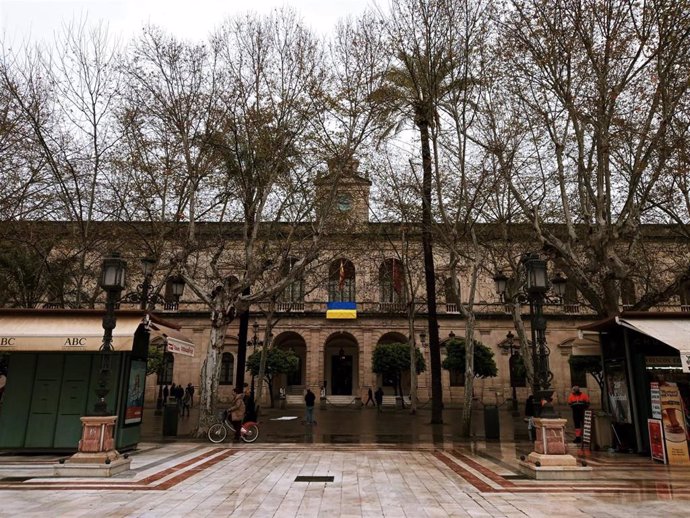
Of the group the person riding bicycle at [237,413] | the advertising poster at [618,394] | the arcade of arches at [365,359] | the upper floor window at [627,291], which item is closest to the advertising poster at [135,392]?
the person riding bicycle at [237,413]

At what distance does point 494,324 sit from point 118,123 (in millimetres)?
28813

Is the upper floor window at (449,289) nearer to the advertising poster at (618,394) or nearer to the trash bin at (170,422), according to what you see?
the advertising poster at (618,394)

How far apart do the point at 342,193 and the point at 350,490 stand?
12.6m

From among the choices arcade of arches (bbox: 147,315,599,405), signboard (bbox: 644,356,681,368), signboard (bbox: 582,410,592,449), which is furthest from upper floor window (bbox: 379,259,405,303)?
signboard (bbox: 644,356,681,368)

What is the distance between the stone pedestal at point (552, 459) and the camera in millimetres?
9117

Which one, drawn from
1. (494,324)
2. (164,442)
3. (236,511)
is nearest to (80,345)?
(164,442)

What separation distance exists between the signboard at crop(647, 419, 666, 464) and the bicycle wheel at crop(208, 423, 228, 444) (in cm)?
1095

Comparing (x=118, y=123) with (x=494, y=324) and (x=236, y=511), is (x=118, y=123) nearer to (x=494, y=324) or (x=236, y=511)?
(x=236, y=511)

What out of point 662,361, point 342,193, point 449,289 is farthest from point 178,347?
point 449,289

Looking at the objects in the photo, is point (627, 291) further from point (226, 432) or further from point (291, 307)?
point (291, 307)

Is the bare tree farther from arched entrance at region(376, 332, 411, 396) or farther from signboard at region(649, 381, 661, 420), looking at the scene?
arched entrance at region(376, 332, 411, 396)

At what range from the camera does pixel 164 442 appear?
14656 millimetres

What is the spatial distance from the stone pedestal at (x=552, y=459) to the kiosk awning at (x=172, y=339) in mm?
8459

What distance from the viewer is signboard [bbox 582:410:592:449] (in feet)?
41.9
